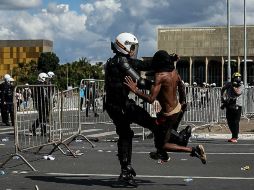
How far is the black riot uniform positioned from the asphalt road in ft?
A: 2.24

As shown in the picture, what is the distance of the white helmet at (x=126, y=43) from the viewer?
8.46 metres

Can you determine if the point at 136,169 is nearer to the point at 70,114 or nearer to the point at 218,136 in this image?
the point at 70,114

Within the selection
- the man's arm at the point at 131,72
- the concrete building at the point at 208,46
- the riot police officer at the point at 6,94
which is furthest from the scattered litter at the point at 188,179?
the concrete building at the point at 208,46

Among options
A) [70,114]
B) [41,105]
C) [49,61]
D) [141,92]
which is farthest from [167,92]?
[49,61]

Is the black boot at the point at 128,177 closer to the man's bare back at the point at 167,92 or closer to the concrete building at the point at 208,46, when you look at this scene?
the man's bare back at the point at 167,92

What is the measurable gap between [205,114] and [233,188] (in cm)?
1233

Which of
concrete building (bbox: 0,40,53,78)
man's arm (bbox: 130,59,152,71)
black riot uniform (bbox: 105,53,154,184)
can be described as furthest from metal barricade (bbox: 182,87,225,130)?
concrete building (bbox: 0,40,53,78)

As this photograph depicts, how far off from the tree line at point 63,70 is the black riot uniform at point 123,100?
9226 centimetres

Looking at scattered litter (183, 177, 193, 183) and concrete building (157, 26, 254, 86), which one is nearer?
scattered litter (183, 177, 193, 183)

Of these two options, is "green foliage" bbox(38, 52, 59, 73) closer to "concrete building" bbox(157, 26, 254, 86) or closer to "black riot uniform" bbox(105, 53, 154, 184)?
"concrete building" bbox(157, 26, 254, 86)

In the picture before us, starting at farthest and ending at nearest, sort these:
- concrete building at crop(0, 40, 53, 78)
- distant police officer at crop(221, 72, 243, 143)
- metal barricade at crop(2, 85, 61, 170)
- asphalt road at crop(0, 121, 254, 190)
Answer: concrete building at crop(0, 40, 53, 78) < distant police officer at crop(221, 72, 243, 143) < metal barricade at crop(2, 85, 61, 170) < asphalt road at crop(0, 121, 254, 190)

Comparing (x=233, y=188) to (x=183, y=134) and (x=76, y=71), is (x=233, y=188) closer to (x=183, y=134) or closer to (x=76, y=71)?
(x=183, y=134)

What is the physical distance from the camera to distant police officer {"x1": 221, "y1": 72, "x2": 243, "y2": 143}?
16.1 metres

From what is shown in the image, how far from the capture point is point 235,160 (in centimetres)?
1189
